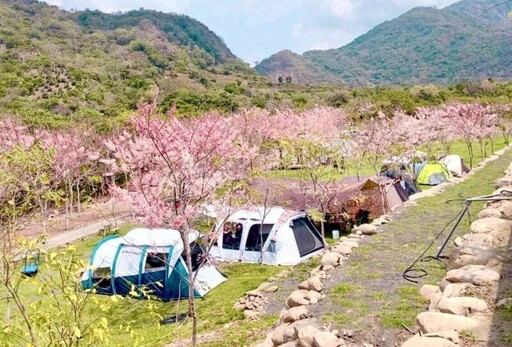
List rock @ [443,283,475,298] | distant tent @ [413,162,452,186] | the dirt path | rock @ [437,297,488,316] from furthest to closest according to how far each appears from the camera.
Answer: distant tent @ [413,162,452,186] < the dirt path < rock @ [443,283,475,298] < rock @ [437,297,488,316]

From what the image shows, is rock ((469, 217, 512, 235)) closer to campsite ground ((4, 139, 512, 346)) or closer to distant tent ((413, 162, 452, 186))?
campsite ground ((4, 139, 512, 346))

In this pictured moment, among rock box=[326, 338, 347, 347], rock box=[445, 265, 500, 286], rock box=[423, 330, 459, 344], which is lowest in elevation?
rock box=[326, 338, 347, 347]

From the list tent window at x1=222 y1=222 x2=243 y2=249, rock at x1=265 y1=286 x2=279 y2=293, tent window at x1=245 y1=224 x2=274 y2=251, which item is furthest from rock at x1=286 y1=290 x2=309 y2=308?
tent window at x1=222 y1=222 x2=243 y2=249

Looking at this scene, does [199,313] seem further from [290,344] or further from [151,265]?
[290,344]

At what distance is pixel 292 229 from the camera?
13.3 meters

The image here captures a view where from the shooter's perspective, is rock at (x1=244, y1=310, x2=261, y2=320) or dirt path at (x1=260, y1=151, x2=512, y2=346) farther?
rock at (x1=244, y1=310, x2=261, y2=320)

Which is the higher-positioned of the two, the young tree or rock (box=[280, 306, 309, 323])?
the young tree

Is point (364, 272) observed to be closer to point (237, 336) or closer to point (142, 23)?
point (237, 336)

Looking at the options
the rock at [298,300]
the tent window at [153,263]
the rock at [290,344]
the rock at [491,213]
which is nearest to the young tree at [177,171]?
the rock at [298,300]

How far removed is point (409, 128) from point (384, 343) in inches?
847

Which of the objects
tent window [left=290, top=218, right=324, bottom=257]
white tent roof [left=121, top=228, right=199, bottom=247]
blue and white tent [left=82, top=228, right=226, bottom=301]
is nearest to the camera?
blue and white tent [left=82, top=228, right=226, bottom=301]

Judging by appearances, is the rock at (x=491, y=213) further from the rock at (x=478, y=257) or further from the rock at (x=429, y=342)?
the rock at (x=429, y=342)

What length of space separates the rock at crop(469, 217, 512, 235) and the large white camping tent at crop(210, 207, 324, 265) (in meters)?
6.50

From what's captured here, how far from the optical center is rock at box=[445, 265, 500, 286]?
4.88m
